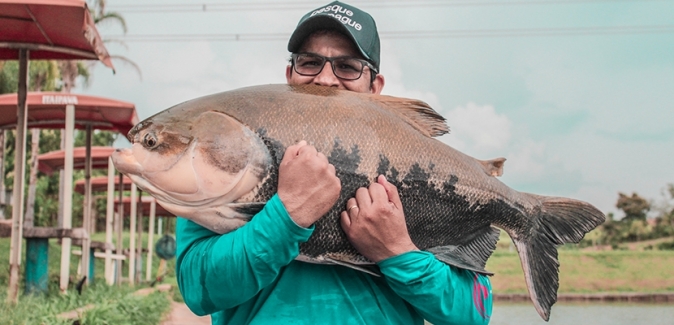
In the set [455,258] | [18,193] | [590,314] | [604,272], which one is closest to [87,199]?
[18,193]

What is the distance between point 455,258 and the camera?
221 centimetres

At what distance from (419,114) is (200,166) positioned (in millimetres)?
828

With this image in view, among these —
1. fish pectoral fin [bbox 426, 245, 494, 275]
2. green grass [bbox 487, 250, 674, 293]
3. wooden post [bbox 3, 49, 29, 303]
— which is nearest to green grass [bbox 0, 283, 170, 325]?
wooden post [bbox 3, 49, 29, 303]

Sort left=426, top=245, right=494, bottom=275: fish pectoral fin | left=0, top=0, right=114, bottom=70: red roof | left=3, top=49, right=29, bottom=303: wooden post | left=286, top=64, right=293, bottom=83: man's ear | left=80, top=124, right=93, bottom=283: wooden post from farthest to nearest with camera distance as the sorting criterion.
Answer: left=80, top=124, right=93, bottom=283: wooden post < left=3, top=49, right=29, bottom=303: wooden post < left=0, top=0, right=114, bottom=70: red roof < left=286, top=64, right=293, bottom=83: man's ear < left=426, top=245, right=494, bottom=275: fish pectoral fin

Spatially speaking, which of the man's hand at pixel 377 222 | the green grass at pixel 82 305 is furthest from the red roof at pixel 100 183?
the man's hand at pixel 377 222

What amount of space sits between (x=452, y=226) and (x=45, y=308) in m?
4.75

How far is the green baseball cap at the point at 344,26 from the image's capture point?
2361mm

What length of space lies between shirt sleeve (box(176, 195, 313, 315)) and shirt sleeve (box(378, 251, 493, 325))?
34 centimetres

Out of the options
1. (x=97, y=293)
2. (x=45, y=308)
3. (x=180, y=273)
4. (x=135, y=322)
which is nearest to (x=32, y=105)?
(x=97, y=293)

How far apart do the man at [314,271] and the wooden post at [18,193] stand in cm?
531

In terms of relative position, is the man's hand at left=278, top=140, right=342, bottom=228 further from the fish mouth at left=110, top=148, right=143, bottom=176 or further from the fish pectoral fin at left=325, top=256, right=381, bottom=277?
the fish mouth at left=110, top=148, right=143, bottom=176

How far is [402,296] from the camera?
2.06 metres

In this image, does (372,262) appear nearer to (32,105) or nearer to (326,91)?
(326,91)

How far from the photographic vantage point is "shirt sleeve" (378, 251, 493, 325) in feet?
6.57
